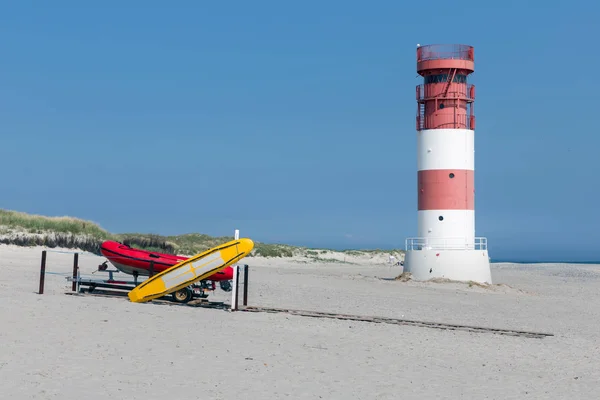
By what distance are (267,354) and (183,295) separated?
636 centimetres

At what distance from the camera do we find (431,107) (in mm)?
29500

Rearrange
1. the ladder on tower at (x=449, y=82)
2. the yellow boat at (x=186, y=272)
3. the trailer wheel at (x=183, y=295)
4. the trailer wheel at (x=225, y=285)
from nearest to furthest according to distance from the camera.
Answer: the yellow boat at (x=186, y=272) < the trailer wheel at (x=183, y=295) < the trailer wheel at (x=225, y=285) < the ladder on tower at (x=449, y=82)

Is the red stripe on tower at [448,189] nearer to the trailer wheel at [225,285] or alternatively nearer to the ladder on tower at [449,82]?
the ladder on tower at [449,82]

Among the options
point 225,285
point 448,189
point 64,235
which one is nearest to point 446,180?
point 448,189

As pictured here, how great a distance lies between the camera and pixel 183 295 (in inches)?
697

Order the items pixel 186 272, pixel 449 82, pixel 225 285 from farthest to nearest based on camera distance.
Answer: pixel 449 82
pixel 225 285
pixel 186 272

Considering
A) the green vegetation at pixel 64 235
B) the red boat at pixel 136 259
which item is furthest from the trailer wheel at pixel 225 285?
the green vegetation at pixel 64 235

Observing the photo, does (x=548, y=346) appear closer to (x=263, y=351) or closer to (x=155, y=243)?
(x=263, y=351)

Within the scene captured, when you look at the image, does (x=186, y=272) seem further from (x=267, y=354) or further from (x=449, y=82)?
(x=449, y=82)

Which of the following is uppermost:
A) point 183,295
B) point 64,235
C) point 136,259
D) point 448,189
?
point 448,189

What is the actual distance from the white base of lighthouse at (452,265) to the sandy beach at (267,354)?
8448mm

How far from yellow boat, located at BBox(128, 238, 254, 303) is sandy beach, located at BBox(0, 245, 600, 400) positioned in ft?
1.53

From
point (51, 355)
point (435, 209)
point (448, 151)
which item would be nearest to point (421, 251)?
point (435, 209)

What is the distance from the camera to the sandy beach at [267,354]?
31.1ft
